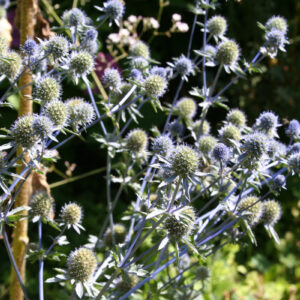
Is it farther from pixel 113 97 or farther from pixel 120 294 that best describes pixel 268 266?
pixel 113 97

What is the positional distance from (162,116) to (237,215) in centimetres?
125

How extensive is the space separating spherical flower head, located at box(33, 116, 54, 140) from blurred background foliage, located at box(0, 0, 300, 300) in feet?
3.85

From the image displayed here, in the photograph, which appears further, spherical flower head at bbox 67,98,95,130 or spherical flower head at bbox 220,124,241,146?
spherical flower head at bbox 220,124,241,146

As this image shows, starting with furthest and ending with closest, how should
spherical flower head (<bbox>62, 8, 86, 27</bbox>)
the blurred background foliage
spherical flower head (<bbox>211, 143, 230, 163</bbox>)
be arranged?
the blurred background foliage < spherical flower head (<bbox>62, 8, 86, 27</bbox>) < spherical flower head (<bbox>211, 143, 230, 163</bbox>)

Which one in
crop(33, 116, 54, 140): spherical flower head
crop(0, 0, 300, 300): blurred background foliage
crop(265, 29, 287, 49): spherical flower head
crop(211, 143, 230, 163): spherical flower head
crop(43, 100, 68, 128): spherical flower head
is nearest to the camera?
crop(33, 116, 54, 140): spherical flower head

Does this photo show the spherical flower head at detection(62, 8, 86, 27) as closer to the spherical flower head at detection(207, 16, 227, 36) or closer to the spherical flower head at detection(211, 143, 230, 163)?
the spherical flower head at detection(207, 16, 227, 36)

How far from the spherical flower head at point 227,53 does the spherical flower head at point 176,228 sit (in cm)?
77

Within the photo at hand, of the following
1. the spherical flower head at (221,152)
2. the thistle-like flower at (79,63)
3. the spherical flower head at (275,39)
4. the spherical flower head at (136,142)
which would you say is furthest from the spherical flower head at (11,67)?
the spherical flower head at (275,39)

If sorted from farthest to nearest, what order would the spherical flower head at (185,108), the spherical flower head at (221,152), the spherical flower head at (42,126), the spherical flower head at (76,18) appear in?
the spherical flower head at (185,108), the spherical flower head at (76,18), the spherical flower head at (221,152), the spherical flower head at (42,126)

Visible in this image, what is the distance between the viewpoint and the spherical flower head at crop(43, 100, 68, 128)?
130 cm

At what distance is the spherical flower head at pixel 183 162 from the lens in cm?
125

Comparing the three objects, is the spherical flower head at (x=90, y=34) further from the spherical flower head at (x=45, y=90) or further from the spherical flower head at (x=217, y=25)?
the spherical flower head at (x=217, y=25)

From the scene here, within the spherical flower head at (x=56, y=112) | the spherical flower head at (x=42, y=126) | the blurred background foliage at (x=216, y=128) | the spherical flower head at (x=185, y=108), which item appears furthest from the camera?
the blurred background foliage at (x=216, y=128)

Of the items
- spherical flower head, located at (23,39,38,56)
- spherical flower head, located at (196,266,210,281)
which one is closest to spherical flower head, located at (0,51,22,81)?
spherical flower head, located at (23,39,38,56)
